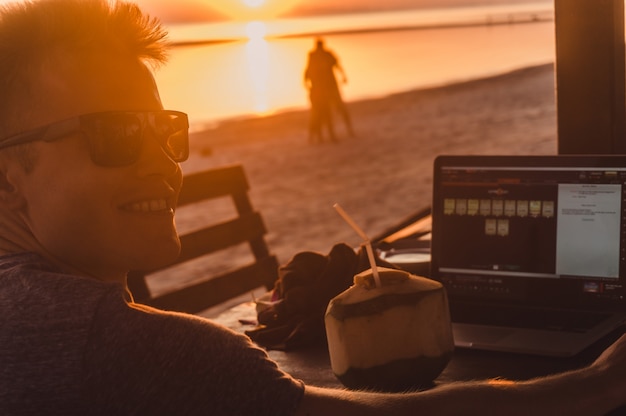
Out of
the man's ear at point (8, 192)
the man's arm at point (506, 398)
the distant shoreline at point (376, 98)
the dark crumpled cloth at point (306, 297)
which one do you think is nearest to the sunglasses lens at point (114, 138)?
the man's ear at point (8, 192)

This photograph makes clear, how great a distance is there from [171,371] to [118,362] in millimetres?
67

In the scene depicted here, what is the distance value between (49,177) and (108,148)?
0.10 meters

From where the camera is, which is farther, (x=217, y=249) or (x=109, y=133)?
(x=217, y=249)

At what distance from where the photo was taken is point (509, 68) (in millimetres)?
32406

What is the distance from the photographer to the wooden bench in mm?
3141

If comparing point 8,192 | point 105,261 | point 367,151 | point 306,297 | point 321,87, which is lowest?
point 367,151

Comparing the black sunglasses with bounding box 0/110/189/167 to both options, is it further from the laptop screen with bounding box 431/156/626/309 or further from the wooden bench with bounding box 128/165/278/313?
the wooden bench with bounding box 128/165/278/313

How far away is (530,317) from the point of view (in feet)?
6.66

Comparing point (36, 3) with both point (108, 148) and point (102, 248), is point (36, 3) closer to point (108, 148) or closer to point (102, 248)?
point (108, 148)

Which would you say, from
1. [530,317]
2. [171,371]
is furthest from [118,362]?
[530,317]

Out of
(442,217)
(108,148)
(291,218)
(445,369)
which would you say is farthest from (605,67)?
(291,218)

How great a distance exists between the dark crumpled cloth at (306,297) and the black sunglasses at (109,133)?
741 mm

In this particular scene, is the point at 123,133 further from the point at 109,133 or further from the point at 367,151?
the point at 367,151

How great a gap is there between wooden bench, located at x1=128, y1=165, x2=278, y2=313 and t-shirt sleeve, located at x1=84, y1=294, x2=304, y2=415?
186 centimetres
